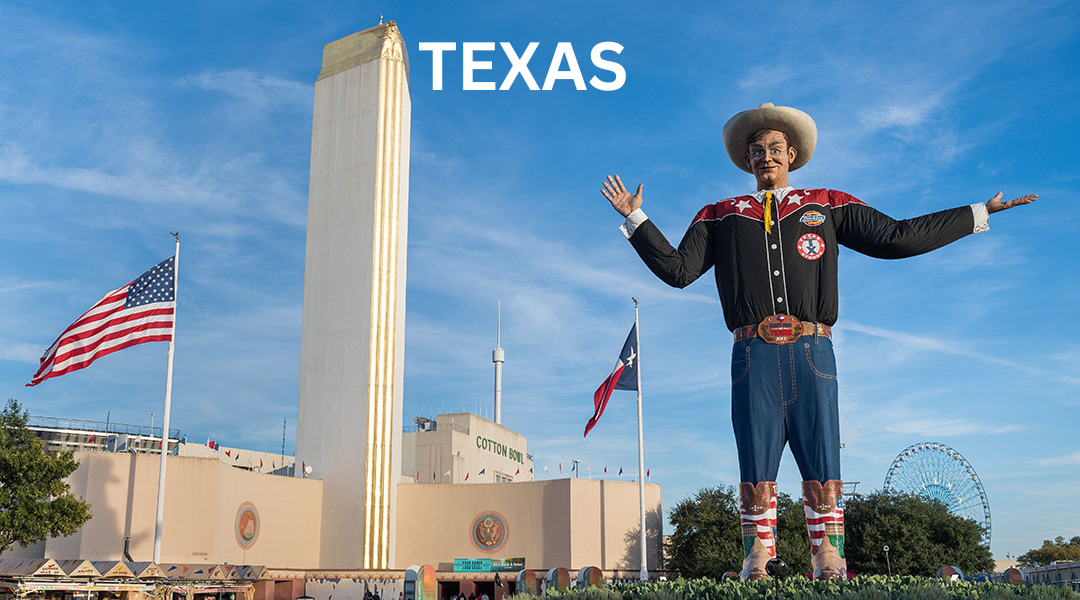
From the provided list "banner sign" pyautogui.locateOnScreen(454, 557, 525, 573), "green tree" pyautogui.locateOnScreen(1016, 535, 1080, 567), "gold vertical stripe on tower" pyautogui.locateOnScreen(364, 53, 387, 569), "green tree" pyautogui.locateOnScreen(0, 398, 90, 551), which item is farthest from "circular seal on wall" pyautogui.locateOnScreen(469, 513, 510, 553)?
"green tree" pyautogui.locateOnScreen(1016, 535, 1080, 567)

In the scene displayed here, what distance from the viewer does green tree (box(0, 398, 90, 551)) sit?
86.6ft

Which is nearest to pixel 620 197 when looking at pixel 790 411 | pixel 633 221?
pixel 633 221

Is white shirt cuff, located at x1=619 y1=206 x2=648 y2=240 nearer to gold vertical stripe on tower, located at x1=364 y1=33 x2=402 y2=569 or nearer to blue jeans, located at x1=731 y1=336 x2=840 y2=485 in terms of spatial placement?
blue jeans, located at x1=731 y1=336 x2=840 y2=485

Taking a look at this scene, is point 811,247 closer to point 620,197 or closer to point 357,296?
point 620,197

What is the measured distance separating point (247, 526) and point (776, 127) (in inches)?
1238

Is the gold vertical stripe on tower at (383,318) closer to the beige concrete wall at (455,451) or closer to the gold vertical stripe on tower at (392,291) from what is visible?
the gold vertical stripe on tower at (392,291)

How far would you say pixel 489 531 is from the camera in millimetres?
42406

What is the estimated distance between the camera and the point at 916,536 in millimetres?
40000

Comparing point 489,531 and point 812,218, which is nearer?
point 812,218

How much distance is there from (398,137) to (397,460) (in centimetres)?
1471

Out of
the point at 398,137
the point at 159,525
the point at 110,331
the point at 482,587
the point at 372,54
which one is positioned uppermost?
the point at 372,54

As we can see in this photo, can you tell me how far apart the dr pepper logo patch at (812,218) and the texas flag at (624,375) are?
20.7 meters

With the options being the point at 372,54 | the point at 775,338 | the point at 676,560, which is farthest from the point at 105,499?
the point at 775,338

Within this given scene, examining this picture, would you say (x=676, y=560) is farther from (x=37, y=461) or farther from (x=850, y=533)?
(x=37, y=461)
